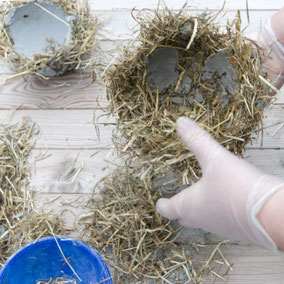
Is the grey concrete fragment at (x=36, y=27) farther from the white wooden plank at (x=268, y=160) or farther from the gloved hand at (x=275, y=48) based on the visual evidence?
the white wooden plank at (x=268, y=160)

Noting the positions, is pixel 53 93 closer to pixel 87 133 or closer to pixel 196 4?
pixel 87 133

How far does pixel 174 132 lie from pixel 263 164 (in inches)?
15.5

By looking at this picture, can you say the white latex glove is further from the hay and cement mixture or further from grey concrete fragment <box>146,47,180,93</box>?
grey concrete fragment <box>146,47,180,93</box>

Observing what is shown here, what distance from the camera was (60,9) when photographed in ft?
3.73

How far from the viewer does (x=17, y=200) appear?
1.11 m

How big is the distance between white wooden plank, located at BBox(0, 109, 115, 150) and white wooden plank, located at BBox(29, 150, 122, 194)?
0.08 ft

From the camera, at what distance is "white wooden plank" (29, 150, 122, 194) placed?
3.68 feet

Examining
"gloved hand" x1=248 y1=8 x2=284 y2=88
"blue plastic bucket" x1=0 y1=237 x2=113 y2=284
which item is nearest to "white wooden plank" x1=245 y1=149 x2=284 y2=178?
"gloved hand" x1=248 y1=8 x2=284 y2=88

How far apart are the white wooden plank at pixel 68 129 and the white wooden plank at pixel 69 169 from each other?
24 mm

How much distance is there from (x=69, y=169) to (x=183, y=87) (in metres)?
0.47

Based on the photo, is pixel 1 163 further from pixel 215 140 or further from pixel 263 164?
pixel 263 164

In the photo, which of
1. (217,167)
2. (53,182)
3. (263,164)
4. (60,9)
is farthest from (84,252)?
(60,9)

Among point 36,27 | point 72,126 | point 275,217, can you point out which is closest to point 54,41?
point 36,27

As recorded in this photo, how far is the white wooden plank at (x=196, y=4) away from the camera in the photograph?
3.86 ft
